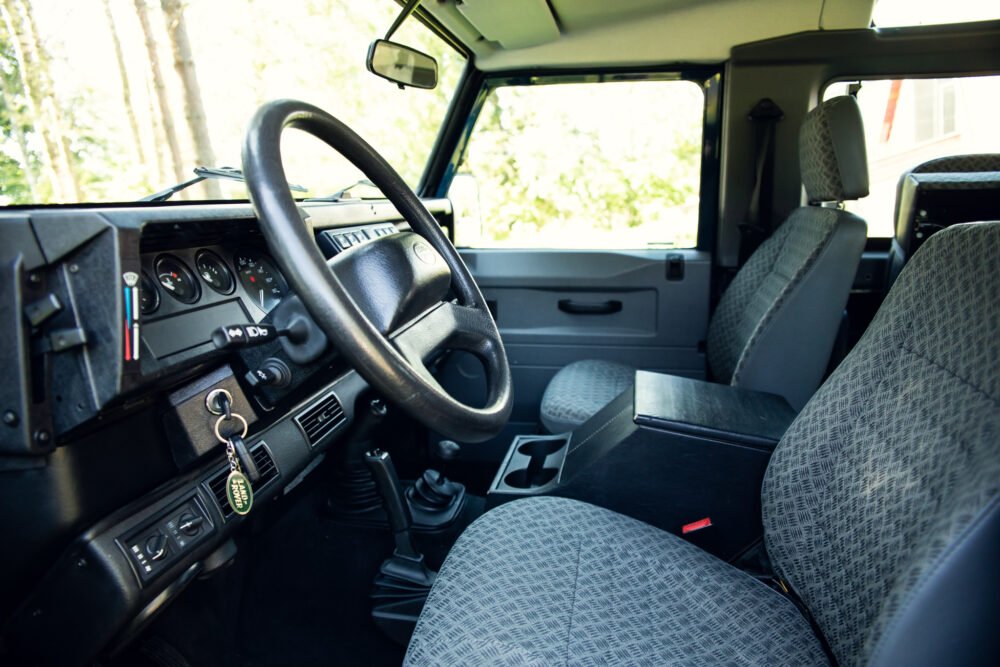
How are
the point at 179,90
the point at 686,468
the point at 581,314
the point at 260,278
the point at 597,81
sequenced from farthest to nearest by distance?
the point at 179,90 < the point at 581,314 < the point at 597,81 < the point at 686,468 < the point at 260,278

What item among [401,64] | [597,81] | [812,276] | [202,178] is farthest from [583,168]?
[202,178]

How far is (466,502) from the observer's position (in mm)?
2084

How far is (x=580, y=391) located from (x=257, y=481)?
1.22m

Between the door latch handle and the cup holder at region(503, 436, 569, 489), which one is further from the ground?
the door latch handle

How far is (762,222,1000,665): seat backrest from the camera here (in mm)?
721

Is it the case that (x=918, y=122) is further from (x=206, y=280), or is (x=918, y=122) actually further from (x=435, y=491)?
(x=206, y=280)

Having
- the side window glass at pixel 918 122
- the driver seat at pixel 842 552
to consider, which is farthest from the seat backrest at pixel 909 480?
the side window glass at pixel 918 122

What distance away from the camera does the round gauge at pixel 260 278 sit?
1290 millimetres

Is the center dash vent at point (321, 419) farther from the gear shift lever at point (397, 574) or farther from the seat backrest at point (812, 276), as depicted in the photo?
the seat backrest at point (812, 276)

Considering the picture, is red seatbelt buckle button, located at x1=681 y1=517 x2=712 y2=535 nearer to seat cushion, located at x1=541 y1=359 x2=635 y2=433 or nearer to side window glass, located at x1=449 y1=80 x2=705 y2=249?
seat cushion, located at x1=541 y1=359 x2=635 y2=433

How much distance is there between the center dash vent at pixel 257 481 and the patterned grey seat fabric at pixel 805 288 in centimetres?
103

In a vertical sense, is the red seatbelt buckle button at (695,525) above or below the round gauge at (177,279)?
below

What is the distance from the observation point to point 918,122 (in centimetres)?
259

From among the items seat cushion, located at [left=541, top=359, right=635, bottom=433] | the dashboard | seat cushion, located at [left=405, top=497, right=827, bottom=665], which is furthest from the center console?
the dashboard
